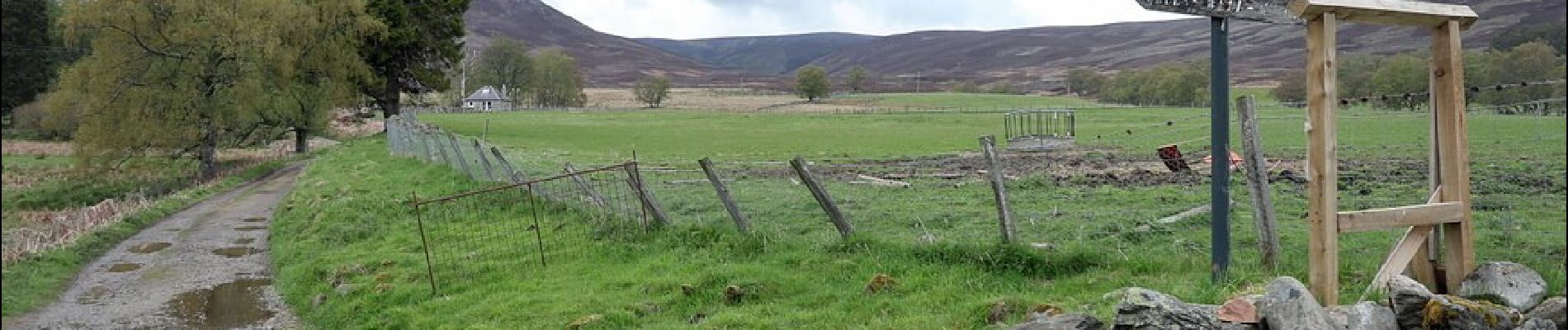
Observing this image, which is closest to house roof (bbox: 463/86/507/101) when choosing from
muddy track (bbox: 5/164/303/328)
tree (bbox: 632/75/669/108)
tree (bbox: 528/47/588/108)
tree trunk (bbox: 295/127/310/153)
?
tree (bbox: 528/47/588/108)

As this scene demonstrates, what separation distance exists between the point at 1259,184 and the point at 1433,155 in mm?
1235

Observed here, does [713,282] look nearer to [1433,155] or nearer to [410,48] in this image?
[1433,155]

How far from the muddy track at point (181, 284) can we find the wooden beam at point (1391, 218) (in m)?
11.4

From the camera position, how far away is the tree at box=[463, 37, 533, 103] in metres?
113

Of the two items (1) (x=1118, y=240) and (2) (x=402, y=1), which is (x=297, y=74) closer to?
(2) (x=402, y=1)

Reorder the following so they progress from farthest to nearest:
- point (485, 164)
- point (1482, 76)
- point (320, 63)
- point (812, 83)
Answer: point (812, 83) → point (320, 63) → point (1482, 76) → point (485, 164)

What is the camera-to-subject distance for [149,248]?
20.3m

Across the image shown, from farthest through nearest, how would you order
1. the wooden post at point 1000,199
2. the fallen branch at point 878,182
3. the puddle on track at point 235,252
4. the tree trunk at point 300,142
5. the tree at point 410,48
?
1. the tree at point 410,48
2. the tree trunk at point 300,142
3. the fallen branch at point 878,182
4. the puddle on track at point 235,252
5. the wooden post at point 1000,199

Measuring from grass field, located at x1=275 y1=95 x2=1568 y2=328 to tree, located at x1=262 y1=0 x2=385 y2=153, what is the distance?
75.9 ft

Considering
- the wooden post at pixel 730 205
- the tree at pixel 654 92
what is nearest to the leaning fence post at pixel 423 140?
the wooden post at pixel 730 205

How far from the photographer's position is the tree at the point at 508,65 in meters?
113

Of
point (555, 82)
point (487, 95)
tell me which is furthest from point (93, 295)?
point (487, 95)

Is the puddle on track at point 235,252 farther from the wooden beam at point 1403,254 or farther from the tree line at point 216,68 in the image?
the tree line at point 216,68

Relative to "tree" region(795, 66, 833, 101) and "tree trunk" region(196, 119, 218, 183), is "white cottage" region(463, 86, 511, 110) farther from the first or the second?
"tree trunk" region(196, 119, 218, 183)
